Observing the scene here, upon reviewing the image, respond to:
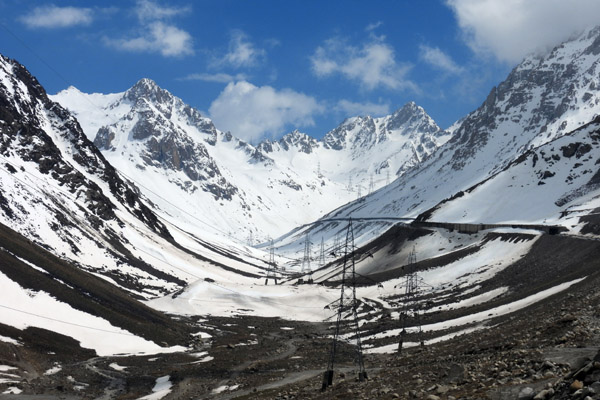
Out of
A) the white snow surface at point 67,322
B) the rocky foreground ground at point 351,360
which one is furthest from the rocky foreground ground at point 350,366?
the white snow surface at point 67,322

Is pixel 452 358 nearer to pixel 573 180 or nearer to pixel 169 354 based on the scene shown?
pixel 169 354

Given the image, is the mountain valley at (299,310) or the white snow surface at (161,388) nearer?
the mountain valley at (299,310)

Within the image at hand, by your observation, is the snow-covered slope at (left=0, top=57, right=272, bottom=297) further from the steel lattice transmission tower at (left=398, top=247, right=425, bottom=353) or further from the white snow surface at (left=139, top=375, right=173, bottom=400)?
the white snow surface at (left=139, top=375, right=173, bottom=400)

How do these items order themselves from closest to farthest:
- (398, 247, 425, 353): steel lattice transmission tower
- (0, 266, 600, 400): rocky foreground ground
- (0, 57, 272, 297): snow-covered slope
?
1. (0, 266, 600, 400): rocky foreground ground
2. (398, 247, 425, 353): steel lattice transmission tower
3. (0, 57, 272, 297): snow-covered slope

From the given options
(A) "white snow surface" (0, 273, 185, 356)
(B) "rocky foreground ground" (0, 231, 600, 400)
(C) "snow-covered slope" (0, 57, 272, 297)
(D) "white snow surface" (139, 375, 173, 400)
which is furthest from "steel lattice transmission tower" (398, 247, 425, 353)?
(C) "snow-covered slope" (0, 57, 272, 297)

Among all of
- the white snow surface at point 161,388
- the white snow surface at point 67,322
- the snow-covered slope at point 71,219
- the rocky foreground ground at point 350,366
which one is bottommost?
the white snow surface at point 161,388

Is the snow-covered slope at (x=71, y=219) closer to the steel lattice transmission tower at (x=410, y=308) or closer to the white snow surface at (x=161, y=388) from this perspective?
the steel lattice transmission tower at (x=410, y=308)

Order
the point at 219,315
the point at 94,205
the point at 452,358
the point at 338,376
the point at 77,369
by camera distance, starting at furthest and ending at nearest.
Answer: the point at 94,205, the point at 219,315, the point at 77,369, the point at 338,376, the point at 452,358

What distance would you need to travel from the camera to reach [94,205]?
17050 cm

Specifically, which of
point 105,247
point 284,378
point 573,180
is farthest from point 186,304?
point 573,180

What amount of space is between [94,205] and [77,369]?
390 feet

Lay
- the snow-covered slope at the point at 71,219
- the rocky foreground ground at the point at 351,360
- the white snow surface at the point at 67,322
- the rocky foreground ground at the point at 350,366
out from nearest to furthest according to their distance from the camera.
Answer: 1. the rocky foreground ground at the point at 350,366
2. the rocky foreground ground at the point at 351,360
3. the white snow surface at the point at 67,322
4. the snow-covered slope at the point at 71,219

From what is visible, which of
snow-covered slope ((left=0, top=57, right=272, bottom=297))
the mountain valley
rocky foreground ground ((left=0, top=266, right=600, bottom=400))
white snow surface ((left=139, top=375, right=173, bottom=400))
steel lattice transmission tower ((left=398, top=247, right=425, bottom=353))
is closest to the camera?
rocky foreground ground ((left=0, top=266, right=600, bottom=400))

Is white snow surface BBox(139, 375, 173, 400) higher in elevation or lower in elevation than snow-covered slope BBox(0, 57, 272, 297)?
lower
